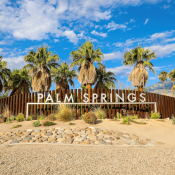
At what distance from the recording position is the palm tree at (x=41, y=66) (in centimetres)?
1800

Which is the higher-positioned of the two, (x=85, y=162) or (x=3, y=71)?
(x=3, y=71)

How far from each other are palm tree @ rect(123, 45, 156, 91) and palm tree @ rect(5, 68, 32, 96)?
1516cm

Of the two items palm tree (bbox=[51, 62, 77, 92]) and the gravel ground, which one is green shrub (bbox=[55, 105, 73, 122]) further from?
palm tree (bbox=[51, 62, 77, 92])

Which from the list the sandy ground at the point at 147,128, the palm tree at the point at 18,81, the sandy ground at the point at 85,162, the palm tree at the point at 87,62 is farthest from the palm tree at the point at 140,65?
the palm tree at the point at 18,81

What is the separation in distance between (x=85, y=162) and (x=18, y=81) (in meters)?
22.8

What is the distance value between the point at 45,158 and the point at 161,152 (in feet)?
12.3

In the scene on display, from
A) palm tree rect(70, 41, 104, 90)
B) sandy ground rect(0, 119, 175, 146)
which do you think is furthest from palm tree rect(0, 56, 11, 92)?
sandy ground rect(0, 119, 175, 146)

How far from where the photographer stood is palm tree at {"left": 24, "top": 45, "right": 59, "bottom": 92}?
18.0 meters

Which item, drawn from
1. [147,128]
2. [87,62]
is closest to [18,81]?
[87,62]

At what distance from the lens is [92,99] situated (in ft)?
41.7

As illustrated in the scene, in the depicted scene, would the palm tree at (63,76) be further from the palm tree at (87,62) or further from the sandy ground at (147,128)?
the sandy ground at (147,128)

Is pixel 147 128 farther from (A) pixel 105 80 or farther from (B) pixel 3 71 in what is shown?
(B) pixel 3 71

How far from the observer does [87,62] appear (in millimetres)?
17234

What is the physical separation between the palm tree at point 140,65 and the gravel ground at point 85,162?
13.3 m
